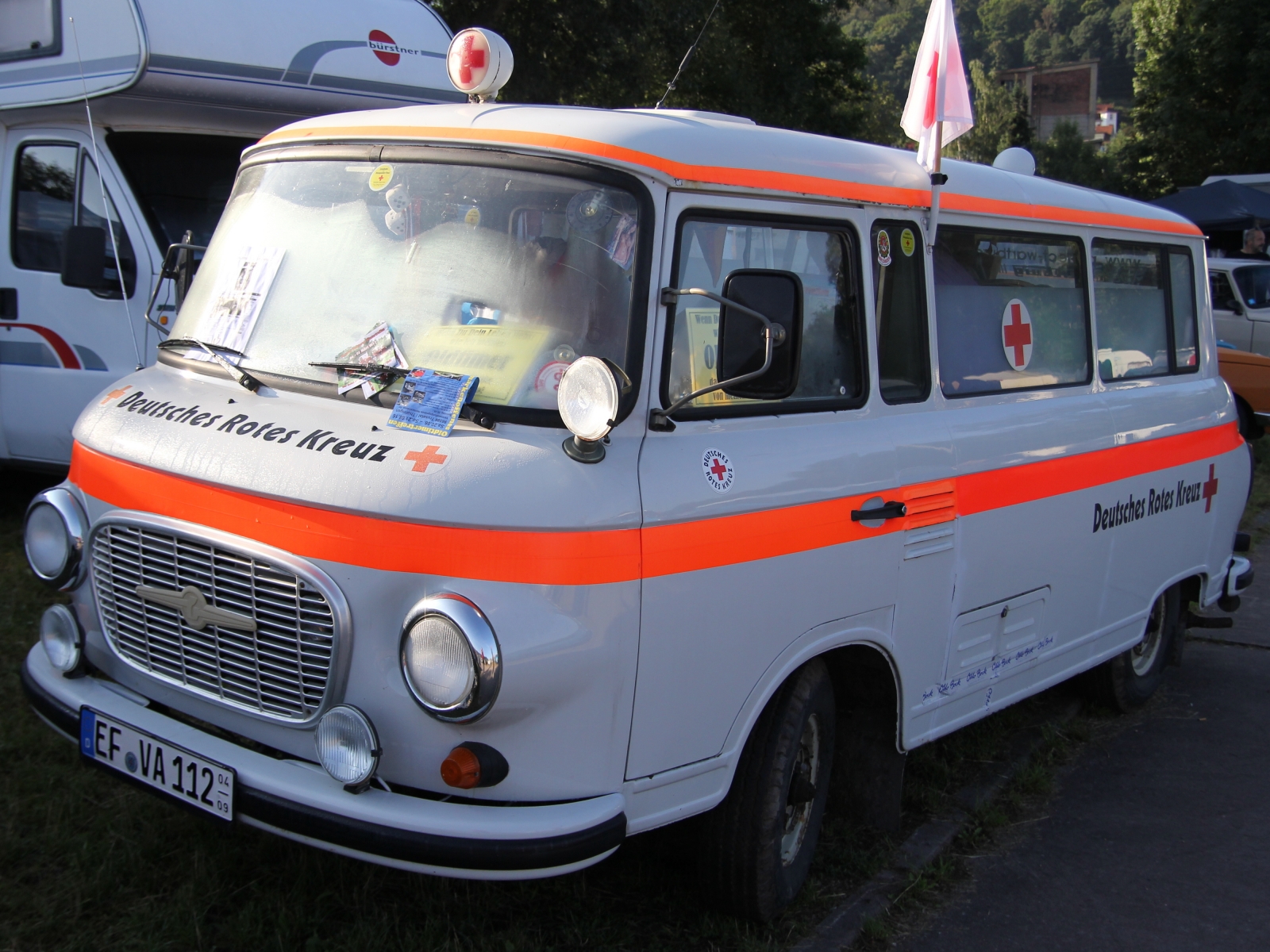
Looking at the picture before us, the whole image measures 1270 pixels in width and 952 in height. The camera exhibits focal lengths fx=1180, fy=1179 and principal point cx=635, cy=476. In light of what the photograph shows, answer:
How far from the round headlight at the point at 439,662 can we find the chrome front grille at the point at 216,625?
0.23m

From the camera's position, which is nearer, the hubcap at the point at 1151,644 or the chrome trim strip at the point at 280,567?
the chrome trim strip at the point at 280,567

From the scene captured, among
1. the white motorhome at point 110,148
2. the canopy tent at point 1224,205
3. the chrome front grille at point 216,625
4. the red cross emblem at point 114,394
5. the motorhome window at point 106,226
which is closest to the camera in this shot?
the chrome front grille at point 216,625

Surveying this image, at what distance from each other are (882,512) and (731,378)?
2.65ft

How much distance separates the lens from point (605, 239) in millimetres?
3109

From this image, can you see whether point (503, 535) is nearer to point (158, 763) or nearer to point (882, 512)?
point (158, 763)

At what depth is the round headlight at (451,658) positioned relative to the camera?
2.70 m

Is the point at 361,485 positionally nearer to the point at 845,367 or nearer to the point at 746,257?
the point at 746,257

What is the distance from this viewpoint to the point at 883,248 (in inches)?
150

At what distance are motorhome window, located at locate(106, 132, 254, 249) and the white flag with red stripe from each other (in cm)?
439

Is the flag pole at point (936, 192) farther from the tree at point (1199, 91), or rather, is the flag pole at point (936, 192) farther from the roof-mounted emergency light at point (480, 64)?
the tree at point (1199, 91)

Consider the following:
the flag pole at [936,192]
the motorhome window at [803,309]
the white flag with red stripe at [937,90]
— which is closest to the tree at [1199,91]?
the white flag with red stripe at [937,90]

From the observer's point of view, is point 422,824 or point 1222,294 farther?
point 1222,294

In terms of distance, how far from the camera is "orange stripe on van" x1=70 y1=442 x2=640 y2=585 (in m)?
2.78

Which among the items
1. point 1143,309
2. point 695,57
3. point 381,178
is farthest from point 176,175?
point 695,57
